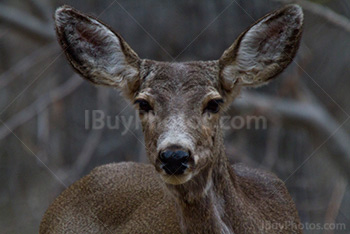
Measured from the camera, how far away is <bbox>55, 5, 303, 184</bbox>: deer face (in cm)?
596

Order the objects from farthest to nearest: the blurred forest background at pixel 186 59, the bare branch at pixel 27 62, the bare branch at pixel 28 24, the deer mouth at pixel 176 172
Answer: the bare branch at pixel 27 62 < the bare branch at pixel 28 24 < the blurred forest background at pixel 186 59 < the deer mouth at pixel 176 172

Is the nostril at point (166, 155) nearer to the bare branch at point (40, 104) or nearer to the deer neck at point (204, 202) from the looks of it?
the deer neck at point (204, 202)

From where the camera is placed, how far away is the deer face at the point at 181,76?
235 inches

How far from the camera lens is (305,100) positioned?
12.6 m

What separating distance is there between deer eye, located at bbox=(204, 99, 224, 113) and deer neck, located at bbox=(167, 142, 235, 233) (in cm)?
40

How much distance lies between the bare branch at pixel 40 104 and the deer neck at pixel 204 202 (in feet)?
27.7

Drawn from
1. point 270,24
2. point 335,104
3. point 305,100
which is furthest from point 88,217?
point 335,104

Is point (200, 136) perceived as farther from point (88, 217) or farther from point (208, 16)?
point (208, 16)

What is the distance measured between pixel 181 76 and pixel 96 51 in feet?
3.61

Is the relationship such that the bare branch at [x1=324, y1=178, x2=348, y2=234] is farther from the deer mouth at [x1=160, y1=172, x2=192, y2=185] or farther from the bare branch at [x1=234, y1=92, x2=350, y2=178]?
the deer mouth at [x1=160, y1=172, x2=192, y2=185]

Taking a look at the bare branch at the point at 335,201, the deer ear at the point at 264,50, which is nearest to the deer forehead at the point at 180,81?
the deer ear at the point at 264,50

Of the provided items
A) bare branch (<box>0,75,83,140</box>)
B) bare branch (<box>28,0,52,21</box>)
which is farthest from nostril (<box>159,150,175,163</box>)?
bare branch (<box>0,75,83,140</box>)

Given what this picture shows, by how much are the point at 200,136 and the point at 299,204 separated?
7.87 meters

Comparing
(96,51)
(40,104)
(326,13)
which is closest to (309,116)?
(326,13)
